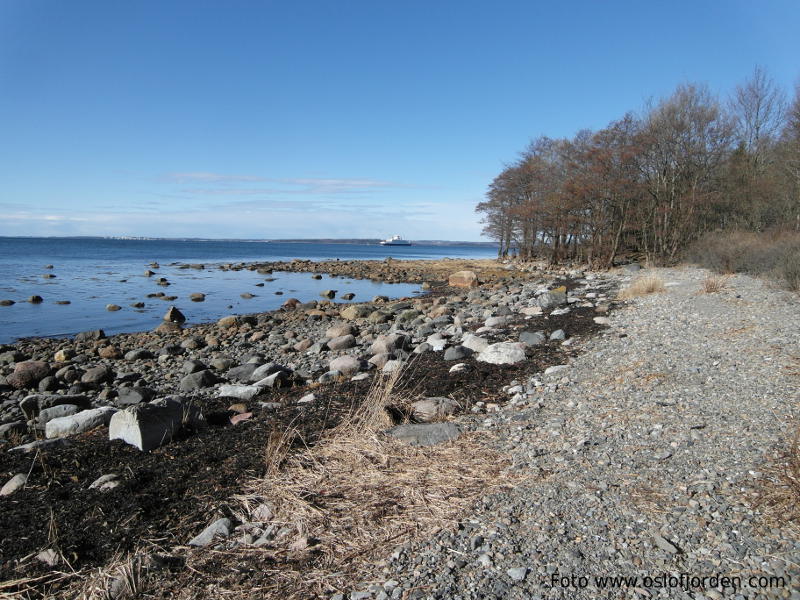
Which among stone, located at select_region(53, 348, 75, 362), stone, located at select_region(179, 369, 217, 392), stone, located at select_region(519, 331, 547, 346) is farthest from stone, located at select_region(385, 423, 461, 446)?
stone, located at select_region(53, 348, 75, 362)

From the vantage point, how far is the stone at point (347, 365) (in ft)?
27.7

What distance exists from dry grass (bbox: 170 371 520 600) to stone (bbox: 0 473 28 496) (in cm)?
202

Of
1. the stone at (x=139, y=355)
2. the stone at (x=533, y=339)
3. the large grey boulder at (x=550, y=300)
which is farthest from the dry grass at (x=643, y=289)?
the stone at (x=139, y=355)

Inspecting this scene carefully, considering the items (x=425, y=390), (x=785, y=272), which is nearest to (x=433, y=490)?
(x=425, y=390)

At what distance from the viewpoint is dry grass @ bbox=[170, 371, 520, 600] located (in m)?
2.82

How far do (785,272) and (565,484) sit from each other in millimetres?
12723

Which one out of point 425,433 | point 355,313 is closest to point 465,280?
point 355,313

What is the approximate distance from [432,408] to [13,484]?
150 inches

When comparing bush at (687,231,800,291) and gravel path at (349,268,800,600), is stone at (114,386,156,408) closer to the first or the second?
gravel path at (349,268,800,600)

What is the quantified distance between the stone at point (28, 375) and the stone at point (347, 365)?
6480 millimetres

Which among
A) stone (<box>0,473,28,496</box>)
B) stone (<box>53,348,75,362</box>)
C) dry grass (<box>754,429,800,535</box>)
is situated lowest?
stone (<box>53,348,75,362</box>)

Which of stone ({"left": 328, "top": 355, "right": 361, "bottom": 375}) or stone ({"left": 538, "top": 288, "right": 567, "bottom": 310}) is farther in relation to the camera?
stone ({"left": 538, "top": 288, "right": 567, "bottom": 310})

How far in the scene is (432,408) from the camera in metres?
5.29

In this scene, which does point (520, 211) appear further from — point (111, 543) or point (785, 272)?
point (111, 543)
